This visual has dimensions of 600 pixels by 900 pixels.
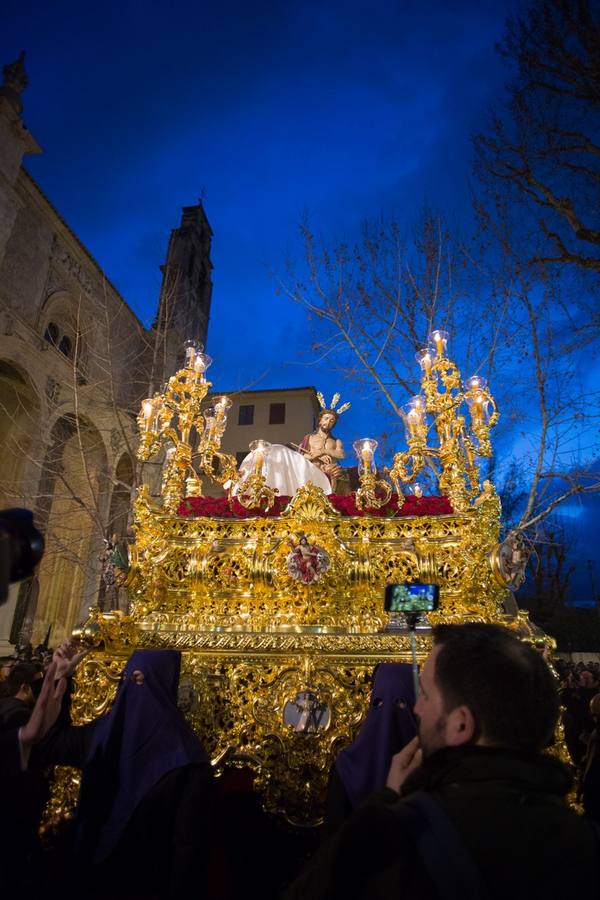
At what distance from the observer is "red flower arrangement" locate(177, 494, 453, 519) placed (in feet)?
16.1

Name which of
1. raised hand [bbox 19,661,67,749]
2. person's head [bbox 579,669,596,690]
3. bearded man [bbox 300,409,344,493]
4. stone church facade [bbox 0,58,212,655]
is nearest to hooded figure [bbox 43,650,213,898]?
raised hand [bbox 19,661,67,749]

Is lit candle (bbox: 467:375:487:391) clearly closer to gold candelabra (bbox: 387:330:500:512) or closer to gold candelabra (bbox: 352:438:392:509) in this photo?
gold candelabra (bbox: 387:330:500:512)

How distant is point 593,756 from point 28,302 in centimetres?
1786

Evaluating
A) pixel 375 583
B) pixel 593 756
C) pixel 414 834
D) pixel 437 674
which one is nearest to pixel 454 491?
pixel 375 583

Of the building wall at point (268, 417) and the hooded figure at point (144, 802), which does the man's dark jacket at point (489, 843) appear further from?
the building wall at point (268, 417)

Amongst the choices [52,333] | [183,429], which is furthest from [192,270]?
[183,429]

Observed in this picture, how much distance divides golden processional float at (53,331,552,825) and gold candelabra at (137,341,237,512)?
3 centimetres

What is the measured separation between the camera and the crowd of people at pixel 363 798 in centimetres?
101

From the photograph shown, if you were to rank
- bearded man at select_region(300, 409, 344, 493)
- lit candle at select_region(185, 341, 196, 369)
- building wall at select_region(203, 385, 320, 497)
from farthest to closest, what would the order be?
building wall at select_region(203, 385, 320, 497) → bearded man at select_region(300, 409, 344, 493) → lit candle at select_region(185, 341, 196, 369)

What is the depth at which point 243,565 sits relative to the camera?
450cm

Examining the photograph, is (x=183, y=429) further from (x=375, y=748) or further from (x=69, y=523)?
(x=69, y=523)

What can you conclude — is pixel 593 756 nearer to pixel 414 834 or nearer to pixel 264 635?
pixel 264 635

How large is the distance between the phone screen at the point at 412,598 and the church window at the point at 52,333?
17.8 m

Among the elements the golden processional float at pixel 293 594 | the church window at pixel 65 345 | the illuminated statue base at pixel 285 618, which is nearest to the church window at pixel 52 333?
the church window at pixel 65 345
